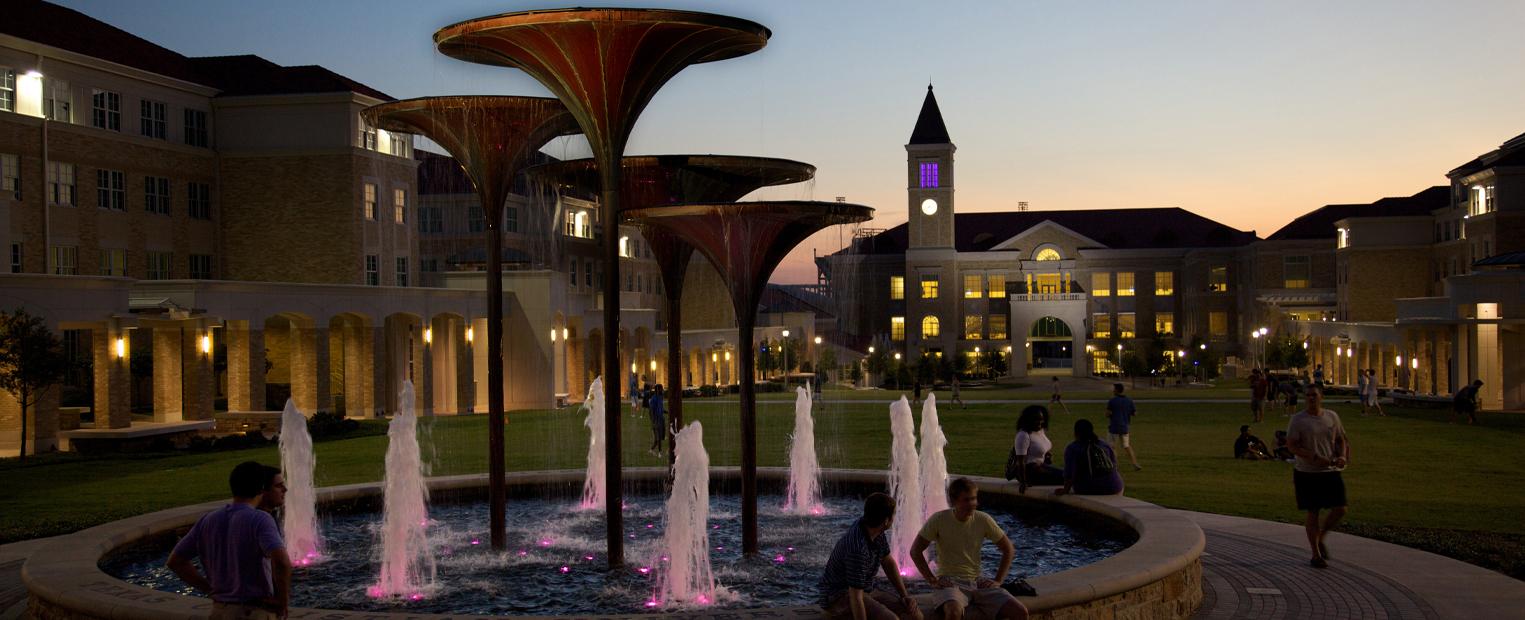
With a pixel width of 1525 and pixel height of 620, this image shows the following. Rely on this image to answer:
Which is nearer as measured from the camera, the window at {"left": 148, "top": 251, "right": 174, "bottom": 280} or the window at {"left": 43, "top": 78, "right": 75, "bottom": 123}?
the window at {"left": 43, "top": 78, "right": 75, "bottom": 123}

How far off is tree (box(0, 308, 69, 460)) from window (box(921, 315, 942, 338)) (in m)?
72.1

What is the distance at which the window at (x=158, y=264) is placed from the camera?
44.6 meters

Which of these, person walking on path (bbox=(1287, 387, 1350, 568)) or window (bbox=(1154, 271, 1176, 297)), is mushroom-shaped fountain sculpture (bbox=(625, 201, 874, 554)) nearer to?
person walking on path (bbox=(1287, 387, 1350, 568))

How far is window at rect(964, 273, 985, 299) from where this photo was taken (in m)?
94.9

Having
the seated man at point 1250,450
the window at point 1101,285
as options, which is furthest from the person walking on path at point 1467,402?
the window at point 1101,285

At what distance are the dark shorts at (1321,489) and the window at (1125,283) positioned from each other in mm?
85517

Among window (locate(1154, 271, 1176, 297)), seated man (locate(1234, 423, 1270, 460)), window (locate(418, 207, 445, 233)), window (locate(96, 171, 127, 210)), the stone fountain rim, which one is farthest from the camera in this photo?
window (locate(1154, 271, 1176, 297))

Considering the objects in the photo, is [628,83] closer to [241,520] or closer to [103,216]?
[241,520]

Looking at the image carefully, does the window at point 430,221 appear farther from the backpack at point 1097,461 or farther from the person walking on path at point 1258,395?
the backpack at point 1097,461

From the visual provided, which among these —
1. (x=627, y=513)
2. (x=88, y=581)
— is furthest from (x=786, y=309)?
(x=88, y=581)

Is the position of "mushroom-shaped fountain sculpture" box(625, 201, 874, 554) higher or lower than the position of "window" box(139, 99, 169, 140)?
lower

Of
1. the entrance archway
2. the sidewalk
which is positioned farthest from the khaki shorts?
the entrance archway

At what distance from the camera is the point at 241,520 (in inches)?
297

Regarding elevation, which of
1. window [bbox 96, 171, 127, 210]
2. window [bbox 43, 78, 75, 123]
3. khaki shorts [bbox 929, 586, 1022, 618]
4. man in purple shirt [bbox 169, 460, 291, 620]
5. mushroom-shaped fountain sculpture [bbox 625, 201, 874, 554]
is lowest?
khaki shorts [bbox 929, 586, 1022, 618]
